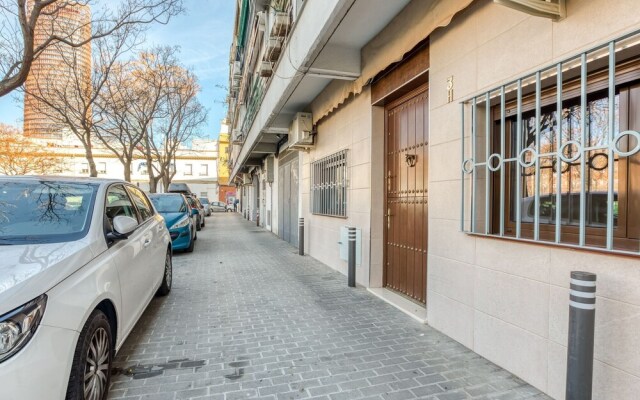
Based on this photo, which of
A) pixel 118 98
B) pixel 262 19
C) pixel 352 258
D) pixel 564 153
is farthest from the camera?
pixel 118 98

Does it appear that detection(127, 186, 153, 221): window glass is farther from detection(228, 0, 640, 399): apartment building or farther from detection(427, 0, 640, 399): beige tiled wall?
detection(427, 0, 640, 399): beige tiled wall

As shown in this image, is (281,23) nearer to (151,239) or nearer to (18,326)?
(151,239)

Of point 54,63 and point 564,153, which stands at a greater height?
point 54,63

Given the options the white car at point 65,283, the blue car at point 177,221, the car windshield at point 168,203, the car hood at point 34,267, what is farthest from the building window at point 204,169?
the car hood at point 34,267

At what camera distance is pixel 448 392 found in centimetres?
278

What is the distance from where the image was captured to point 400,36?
14.6ft

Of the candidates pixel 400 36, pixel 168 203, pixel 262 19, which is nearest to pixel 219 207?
pixel 168 203

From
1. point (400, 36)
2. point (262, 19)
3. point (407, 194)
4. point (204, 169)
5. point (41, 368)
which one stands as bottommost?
point (41, 368)

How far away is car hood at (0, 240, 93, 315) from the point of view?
183 cm

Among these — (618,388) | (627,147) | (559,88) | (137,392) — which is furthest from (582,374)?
(137,392)

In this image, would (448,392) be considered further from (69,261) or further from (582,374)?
(69,261)

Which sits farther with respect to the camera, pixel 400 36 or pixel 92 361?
pixel 400 36

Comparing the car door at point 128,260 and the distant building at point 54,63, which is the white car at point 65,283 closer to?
the car door at point 128,260

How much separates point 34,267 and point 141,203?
Result: 2.81 metres
